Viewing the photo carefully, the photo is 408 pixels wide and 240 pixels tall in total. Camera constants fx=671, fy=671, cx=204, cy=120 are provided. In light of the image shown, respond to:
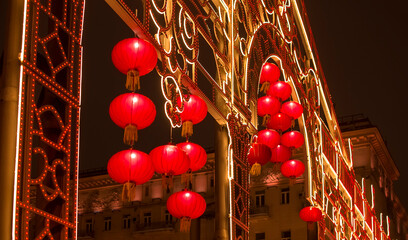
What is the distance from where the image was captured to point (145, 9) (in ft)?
18.7

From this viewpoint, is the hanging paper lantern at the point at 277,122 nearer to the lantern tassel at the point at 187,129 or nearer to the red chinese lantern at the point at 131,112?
the lantern tassel at the point at 187,129

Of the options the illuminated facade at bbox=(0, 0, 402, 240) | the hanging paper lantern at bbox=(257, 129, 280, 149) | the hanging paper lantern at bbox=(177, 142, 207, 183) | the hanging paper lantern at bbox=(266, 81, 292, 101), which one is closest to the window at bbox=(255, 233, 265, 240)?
the illuminated facade at bbox=(0, 0, 402, 240)

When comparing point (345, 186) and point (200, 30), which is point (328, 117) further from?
point (200, 30)

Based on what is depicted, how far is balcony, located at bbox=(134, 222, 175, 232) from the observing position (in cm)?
2798

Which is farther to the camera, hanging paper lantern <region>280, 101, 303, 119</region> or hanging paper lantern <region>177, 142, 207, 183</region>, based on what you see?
hanging paper lantern <region>280, 101, 303, 119</region>

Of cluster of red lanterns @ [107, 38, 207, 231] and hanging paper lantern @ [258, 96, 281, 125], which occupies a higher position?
hanging paper lantern @ [258, 96, 281, 125]

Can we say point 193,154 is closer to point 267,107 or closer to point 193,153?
point 193,153

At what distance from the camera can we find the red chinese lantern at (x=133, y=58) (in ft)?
16.6

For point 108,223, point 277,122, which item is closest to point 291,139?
point 277,122

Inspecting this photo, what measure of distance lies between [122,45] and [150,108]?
54cm

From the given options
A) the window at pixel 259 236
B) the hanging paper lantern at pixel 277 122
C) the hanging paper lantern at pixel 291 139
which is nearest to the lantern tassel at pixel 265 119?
the hanging paper lantern at pixel 277 122

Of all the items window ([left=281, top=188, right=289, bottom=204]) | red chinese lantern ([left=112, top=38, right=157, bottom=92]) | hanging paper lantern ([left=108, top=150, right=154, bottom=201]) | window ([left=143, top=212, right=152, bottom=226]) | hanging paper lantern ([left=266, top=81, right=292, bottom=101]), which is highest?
window ([left=281, top=188, right=289, bottom=204])

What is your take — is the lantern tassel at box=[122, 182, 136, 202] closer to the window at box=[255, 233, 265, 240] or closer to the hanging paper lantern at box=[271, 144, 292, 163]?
the hanging paper lantern at box=[271, 144, 292, 163]

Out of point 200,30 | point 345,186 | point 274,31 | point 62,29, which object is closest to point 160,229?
point 345,186
